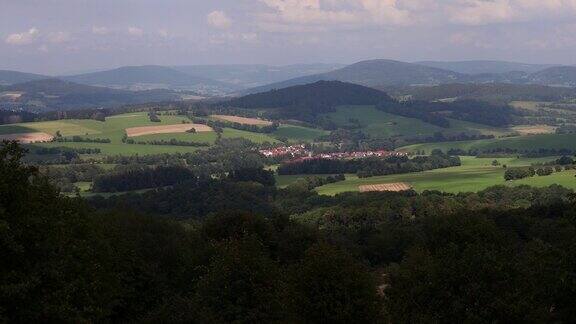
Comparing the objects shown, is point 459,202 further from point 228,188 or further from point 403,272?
point 403,272

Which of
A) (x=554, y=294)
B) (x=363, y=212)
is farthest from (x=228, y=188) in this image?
(x=554, y=294)

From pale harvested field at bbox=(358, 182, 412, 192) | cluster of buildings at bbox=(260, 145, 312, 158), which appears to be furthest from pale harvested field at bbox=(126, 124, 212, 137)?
pale harvested field at bbox=(358, 182, 412, 192)

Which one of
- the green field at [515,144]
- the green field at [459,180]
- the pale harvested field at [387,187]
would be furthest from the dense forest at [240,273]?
the green field at [515,144]

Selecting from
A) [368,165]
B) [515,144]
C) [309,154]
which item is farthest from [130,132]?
[515,144]

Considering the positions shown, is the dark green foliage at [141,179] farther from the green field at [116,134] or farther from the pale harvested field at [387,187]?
the pale harvested field at [387,187]

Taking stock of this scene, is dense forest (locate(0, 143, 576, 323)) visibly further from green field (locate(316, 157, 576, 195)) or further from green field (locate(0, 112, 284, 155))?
green field (locate(0, 112, 284, 155))

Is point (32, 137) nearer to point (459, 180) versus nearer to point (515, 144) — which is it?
point (459, 180)

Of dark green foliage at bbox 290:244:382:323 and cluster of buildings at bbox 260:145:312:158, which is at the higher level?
dark green foliage at bbox 290:244:382:323
